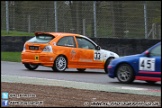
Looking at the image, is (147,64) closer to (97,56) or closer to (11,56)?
(97,56)

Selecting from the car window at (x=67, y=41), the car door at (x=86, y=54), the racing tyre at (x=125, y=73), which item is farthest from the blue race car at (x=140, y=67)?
the car window at (x=67, y=41)

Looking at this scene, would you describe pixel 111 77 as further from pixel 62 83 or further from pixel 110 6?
pixel 110 6

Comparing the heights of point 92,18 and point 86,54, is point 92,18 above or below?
above

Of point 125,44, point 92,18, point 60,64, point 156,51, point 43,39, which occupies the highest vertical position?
point 92,18

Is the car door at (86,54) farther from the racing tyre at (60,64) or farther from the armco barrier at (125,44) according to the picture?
the armco barrier at (125,44)

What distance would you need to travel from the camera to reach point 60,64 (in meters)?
18.0

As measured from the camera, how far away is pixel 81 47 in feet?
61.5

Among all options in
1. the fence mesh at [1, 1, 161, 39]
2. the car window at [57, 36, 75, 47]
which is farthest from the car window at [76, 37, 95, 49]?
the fence mesh at [1, 1, 161, 39]

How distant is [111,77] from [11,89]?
4357 mm

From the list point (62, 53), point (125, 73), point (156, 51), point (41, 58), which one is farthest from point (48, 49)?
point (156, 51)

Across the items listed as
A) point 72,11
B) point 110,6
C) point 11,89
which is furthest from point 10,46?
point 11,89

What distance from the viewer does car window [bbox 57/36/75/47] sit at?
1839cm

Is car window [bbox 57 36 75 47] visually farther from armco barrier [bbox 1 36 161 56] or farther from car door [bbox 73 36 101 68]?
armco barrier [bbox 1 36 161 56]

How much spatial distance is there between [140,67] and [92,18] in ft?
40.0
